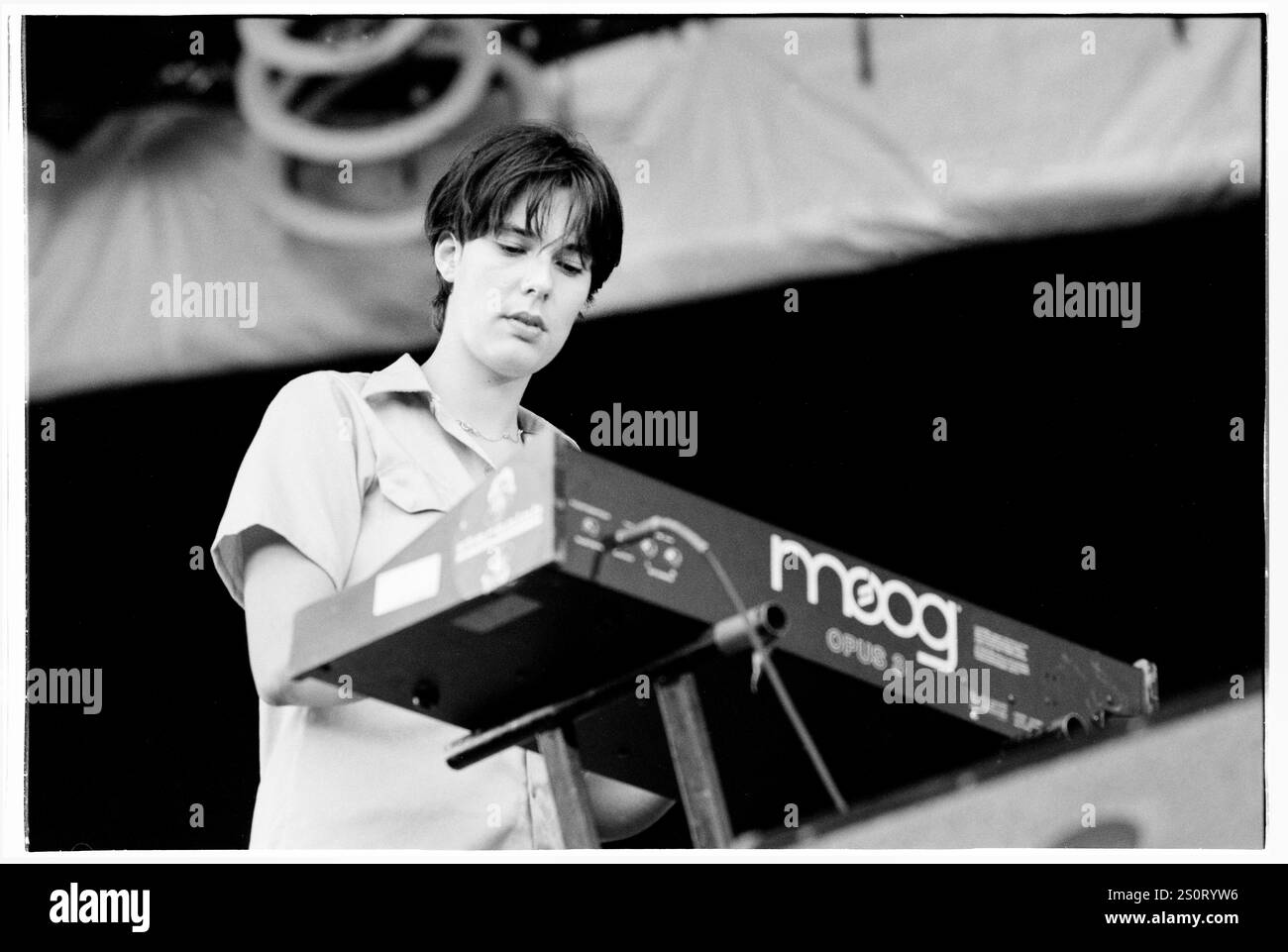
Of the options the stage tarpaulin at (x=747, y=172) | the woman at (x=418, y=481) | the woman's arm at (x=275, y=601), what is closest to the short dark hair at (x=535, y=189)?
the woman at (x=418, y=481)

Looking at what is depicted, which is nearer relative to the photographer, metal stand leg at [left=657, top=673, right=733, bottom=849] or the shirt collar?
metal stand leg at [left=657, top=673, right=733, bottom=849]

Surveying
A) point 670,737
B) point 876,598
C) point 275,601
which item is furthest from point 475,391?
point 670,737

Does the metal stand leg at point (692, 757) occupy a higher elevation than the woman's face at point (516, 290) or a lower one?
lower

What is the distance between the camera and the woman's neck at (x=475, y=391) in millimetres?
3918

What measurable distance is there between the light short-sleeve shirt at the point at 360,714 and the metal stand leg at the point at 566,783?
775 mm

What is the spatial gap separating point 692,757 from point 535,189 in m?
1.40

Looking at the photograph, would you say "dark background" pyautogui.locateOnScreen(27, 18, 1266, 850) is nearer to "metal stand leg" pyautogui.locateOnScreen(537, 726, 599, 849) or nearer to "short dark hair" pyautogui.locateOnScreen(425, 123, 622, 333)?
"short dark hair" pyautogui.locateOnScreen(425, 123, 622, 333)

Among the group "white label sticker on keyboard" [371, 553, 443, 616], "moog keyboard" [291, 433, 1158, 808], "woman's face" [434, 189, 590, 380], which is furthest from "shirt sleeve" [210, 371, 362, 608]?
"white label sticker on keyboard" [371, 553, 443, 616]

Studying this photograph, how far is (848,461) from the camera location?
423 centimetres

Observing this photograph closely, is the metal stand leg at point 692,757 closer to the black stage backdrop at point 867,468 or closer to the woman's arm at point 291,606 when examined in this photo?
the woman's arm at point 291,606

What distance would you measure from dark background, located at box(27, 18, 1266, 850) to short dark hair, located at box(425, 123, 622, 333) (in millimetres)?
276

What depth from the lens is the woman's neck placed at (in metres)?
3.92

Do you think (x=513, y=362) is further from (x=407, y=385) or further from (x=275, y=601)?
(x=275, y=601)

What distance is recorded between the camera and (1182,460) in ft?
14.1
